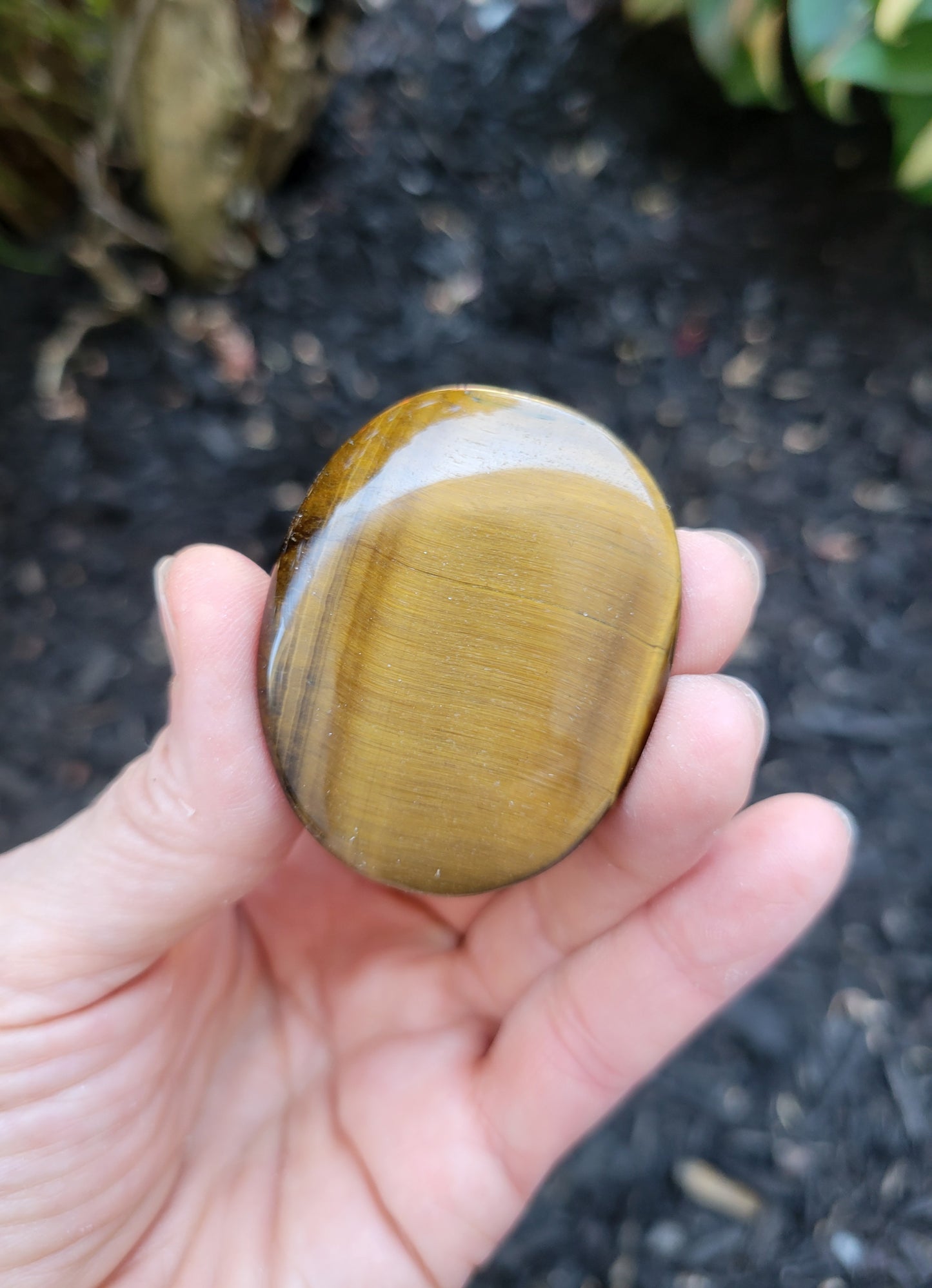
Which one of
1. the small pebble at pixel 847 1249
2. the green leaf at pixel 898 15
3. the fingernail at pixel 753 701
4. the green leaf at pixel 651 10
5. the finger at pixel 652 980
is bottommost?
the small pebble at pixel 847 1249

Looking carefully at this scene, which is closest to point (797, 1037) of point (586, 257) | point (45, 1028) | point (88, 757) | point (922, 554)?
point (922, 554)

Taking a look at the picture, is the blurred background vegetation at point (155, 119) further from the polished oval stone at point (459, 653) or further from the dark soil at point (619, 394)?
the polished oval stone at point (459, 653)

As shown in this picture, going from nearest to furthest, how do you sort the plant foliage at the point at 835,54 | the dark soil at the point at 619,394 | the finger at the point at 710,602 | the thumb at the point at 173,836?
the thumb at the point at 173,836
the finger at the point at 710,602
the plant foliage at the point at 835,54
the dark soil at the point at 619,394

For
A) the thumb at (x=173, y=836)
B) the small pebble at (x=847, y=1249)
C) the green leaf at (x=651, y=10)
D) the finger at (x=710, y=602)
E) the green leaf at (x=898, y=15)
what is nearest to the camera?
the thumb at (x=173, y=836)

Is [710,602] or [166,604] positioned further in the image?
[710,602]

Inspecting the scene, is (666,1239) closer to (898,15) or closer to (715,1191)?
(715,1191)

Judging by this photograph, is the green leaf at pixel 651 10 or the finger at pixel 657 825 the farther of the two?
the green leaf at pixel 651 10

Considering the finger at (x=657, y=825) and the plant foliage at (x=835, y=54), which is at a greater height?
the plant foliage at (x=835, y=54)

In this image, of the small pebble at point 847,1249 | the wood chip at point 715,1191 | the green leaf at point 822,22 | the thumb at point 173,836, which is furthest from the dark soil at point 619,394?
the thumb at point 173,836

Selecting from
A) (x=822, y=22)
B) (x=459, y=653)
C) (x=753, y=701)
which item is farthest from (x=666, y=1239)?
(x=822, y=22)
